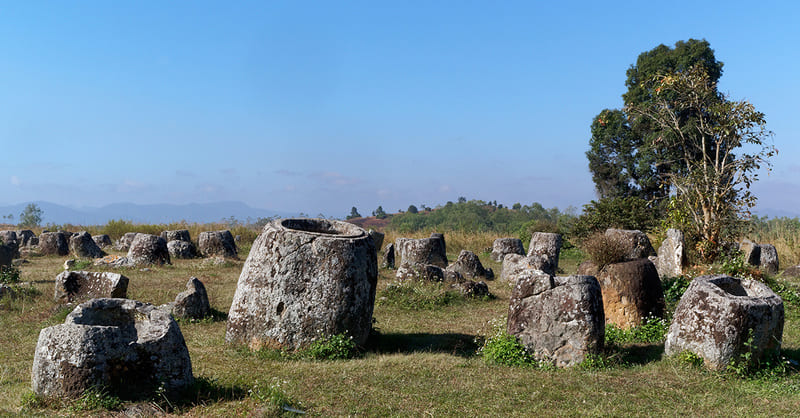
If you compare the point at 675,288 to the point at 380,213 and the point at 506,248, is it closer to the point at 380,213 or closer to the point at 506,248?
the point at 506,248

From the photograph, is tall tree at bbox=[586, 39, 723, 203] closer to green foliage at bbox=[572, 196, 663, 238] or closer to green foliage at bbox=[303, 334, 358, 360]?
green foliage at bbox=[572, 196, 663, 238]

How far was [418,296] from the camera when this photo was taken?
14.2m

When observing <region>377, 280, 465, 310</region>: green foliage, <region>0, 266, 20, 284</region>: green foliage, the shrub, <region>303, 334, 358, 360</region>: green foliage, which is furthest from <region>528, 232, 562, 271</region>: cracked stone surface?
<region>0, 266, 20, 284</region>: green foliage

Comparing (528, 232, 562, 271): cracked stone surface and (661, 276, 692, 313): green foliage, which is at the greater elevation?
(528, 232, 562, 271): cracked stone surface

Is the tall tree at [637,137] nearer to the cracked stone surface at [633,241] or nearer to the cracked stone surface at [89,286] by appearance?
the cracked stone surface at [633,241]

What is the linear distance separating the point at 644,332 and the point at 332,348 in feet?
17.4

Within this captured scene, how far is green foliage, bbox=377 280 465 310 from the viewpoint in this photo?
13875 mm

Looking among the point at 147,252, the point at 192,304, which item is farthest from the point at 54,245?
the point at 192,304

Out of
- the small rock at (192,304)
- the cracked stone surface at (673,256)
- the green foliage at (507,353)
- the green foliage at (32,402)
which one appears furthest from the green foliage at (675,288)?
the green foliage at (32,402)

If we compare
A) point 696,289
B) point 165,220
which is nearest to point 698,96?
point 696,289

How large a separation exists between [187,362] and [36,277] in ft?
45.4

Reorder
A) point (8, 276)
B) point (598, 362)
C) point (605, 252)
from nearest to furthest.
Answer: point (598, 362), point (605, 252), point (8, 276)

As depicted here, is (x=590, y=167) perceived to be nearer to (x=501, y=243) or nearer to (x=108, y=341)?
(x=501, y=243)

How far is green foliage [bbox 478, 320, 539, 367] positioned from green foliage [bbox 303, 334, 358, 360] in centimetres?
202
